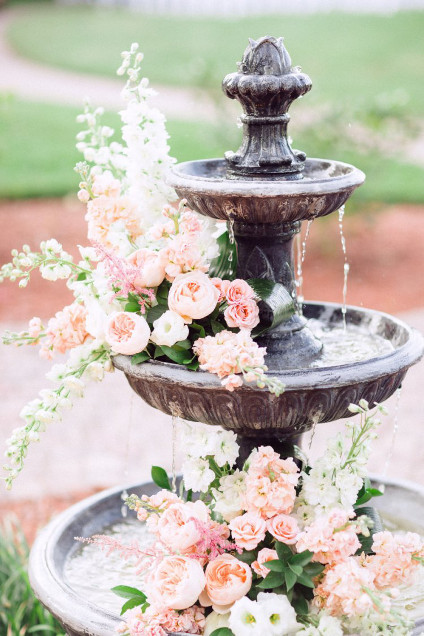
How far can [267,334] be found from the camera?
259cm

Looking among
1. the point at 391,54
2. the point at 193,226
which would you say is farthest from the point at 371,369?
the point at 391,54

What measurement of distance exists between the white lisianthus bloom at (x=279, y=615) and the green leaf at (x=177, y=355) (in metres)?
0.64

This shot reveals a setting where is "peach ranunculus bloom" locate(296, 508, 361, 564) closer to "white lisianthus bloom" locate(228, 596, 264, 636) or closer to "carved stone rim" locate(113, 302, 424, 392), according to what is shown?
"white lisianthus bloom" locate(228, 596, 264, 636)

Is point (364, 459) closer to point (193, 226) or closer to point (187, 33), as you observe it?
point (193, 226)

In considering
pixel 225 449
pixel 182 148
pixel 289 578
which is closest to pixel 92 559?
pixel 225 449

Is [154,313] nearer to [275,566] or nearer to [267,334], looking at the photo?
[267,334]

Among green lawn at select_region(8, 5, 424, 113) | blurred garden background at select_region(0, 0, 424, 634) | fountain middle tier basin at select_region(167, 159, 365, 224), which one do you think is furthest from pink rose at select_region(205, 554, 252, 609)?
green lawn at select_region(8, 5, 424, 113)

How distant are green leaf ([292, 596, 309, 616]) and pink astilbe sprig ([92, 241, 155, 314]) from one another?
33.4 inches

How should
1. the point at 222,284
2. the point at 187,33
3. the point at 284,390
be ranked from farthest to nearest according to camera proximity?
the point at 187,33
the point at 222,284
the point at 284,390

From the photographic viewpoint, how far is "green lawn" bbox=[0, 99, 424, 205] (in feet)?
28.0

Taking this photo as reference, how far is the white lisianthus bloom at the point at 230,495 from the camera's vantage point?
245cm

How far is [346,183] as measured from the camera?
2297 millimetres

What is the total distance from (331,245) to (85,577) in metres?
6.84

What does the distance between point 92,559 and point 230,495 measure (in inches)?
28.3
